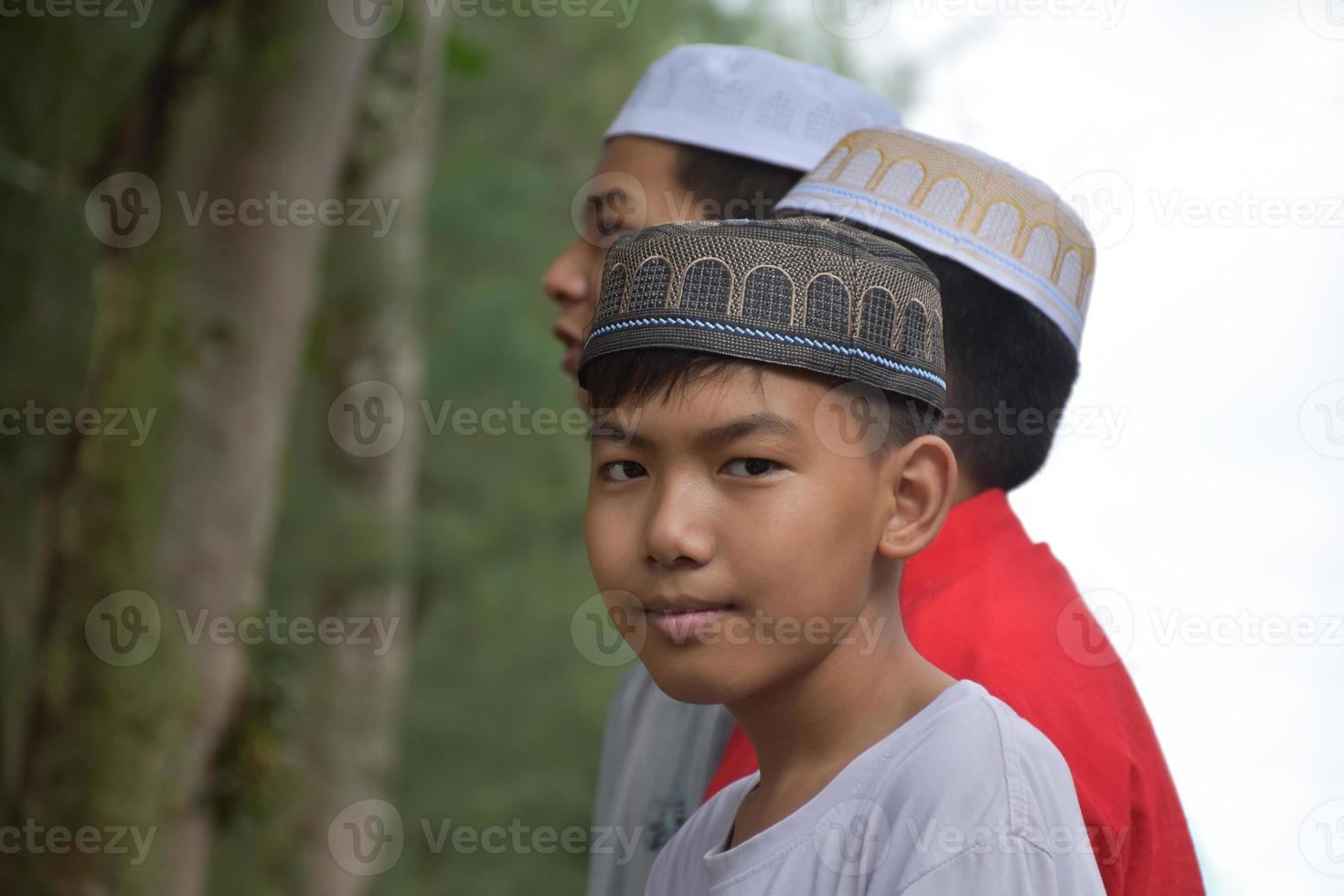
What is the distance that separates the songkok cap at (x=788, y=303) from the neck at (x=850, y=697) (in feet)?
0.93

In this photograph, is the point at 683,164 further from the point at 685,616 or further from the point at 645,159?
the point at 685,616

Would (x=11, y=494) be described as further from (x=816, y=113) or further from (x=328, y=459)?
(x=328, y=459)

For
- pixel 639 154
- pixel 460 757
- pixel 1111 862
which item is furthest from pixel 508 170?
pixel 1111 862

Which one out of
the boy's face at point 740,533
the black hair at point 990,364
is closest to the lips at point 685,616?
the boy's face at point 740,533

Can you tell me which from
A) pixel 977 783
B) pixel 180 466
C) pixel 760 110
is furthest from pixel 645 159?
pixel 180 466

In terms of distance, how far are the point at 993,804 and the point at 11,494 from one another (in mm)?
4117

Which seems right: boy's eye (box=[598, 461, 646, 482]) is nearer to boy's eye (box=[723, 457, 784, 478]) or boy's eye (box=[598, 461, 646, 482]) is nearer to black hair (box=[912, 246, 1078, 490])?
boy's eye (box=[723, 457, 784, 478])

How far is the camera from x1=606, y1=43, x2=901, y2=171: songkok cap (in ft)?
8.57

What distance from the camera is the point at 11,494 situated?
459cm

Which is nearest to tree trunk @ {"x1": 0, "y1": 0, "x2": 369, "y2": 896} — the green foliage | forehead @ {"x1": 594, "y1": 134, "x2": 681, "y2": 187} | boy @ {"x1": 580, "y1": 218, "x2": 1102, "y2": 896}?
forehead @ {"x1": 594, "y1": 134, "x2": 681, "y2": 187}

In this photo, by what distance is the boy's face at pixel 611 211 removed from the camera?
256cm

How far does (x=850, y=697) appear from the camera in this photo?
151 cm

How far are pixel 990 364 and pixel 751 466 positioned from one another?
73cm

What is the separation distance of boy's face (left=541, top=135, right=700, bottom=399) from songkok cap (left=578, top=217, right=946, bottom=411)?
3.10 ft
